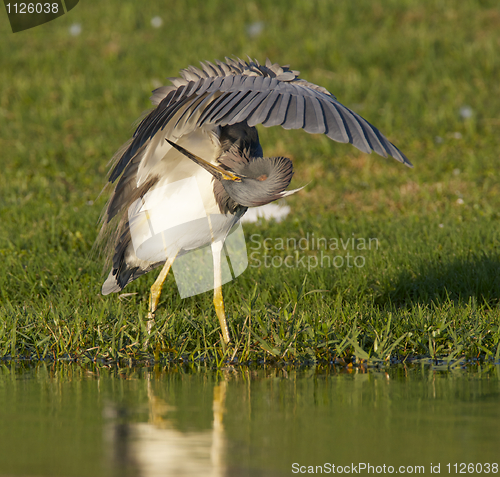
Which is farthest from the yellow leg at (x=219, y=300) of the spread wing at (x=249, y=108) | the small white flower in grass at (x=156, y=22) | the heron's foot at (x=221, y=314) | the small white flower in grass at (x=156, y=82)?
the small white flower in grass at (x=156, y=22)

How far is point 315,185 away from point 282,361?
14.8 feet

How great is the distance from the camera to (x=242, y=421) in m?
2.97

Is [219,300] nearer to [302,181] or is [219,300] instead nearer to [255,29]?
[302,181]

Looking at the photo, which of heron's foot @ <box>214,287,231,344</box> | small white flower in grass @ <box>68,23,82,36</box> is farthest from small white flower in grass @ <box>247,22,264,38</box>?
heron's foot @ <box>214,287,231,344</box>

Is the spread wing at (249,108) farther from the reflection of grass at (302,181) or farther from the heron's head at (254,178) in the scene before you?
the reflection of grass at (302,181)

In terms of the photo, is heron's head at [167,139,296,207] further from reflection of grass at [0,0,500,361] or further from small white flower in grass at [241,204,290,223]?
Result: small white flower in grass at [241,204,290,223]

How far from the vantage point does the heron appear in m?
3.91

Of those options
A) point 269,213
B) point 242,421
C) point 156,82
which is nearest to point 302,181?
point 269,213

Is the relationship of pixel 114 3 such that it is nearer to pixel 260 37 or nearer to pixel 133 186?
pixel 260 37

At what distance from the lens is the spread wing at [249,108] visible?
3.31 metres

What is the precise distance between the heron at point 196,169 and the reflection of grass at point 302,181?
0.40m

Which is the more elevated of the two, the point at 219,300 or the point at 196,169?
the point at 196,169

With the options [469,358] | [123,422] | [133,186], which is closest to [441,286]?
[469,358]

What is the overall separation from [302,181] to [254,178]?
177 inches
